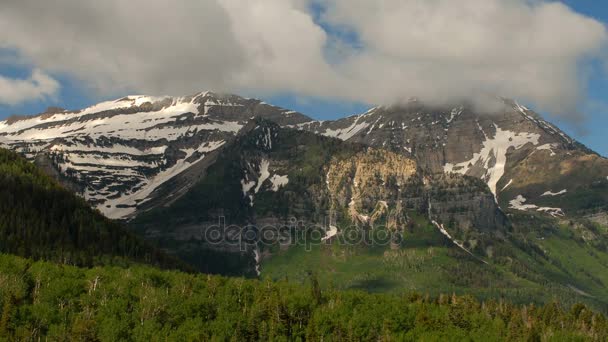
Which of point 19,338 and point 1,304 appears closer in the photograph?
point 19,338

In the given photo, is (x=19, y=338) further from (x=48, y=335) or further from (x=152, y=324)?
(x=152, y=324)

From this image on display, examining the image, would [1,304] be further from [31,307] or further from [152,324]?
[152,324]

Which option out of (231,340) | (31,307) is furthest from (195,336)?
(31,307)

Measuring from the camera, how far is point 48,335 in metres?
188

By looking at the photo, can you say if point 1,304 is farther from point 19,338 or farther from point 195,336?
point 195,336

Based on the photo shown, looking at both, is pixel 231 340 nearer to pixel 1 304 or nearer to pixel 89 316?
pixel 89 316

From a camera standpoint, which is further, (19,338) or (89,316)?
(89,316)

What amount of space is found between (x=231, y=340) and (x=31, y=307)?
5298 centimetres

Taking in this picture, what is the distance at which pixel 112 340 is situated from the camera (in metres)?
190

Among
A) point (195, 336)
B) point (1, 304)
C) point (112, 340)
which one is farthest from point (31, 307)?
point (195, 336)

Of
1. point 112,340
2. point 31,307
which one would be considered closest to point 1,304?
point 31,307

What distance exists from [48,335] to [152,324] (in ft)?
84.8

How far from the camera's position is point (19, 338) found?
181 meters

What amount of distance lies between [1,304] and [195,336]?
5304 cm
